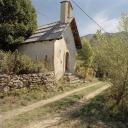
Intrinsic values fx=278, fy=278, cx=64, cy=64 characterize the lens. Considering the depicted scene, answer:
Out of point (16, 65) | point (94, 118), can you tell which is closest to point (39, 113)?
point (94, 118)

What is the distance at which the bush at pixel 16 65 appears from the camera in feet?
58.8

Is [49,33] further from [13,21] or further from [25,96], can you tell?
[25,96]

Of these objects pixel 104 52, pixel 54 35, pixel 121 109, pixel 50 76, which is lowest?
pixel 121 109

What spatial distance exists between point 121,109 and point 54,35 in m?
10.4

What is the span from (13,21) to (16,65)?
8.03m

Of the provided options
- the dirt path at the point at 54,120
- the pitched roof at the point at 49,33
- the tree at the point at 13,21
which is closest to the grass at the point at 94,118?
the dirt path at the point at 54,120

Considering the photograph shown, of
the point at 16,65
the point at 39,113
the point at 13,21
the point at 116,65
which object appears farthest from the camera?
the point at 13,21

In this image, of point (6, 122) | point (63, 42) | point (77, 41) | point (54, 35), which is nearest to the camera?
point (6, 122)

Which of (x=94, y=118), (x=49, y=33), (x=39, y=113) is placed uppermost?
(x=49, y=33)

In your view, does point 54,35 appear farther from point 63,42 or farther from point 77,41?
point 77,41

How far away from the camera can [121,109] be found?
16547mm

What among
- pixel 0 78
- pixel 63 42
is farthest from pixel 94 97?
pixel 63 42

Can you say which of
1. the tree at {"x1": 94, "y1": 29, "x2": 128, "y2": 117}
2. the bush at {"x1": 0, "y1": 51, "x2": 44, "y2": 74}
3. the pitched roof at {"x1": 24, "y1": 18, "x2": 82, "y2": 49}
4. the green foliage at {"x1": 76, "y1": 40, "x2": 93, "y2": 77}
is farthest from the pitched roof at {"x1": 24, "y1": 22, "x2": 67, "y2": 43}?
the green foliage at {"x1": 76, "y1": 40, "x2": 93, "y2": 77}

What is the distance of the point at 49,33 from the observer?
25484 mm
